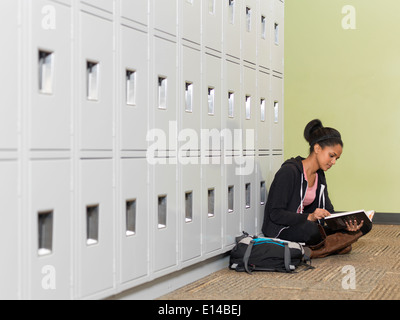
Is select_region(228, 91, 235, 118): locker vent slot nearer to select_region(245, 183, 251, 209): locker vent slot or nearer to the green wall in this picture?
select_region(245, 183, 251, 209): locker vent slot

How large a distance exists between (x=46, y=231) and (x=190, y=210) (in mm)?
1624

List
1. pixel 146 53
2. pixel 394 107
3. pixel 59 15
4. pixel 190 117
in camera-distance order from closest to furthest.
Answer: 1. pixel 59 15
2. pixel 146 53
3. pixel 190 117
4. pixel 394 107

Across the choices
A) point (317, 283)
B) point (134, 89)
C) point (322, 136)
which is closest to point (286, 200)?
point (322, 136)

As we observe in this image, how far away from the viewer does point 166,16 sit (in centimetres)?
404

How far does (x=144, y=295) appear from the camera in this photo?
12.8 feet

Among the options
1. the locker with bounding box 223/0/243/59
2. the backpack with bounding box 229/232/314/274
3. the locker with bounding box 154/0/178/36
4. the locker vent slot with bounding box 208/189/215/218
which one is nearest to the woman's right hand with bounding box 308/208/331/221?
the backpack with bounding box 229/232/314/274

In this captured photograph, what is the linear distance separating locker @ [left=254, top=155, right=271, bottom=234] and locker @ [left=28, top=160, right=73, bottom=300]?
282 cm

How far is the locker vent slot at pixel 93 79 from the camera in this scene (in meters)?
3.31

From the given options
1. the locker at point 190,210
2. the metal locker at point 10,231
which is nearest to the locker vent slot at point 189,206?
the locker at point 190,210

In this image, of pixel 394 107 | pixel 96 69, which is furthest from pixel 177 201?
pixel 394 107

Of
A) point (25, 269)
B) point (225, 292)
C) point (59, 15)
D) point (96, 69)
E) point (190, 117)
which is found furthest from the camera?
point (190, 117)

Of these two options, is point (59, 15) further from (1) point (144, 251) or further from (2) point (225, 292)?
(2) point (225, 292)

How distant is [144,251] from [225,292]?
0.65 m

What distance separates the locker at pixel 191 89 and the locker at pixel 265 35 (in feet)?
4.44
